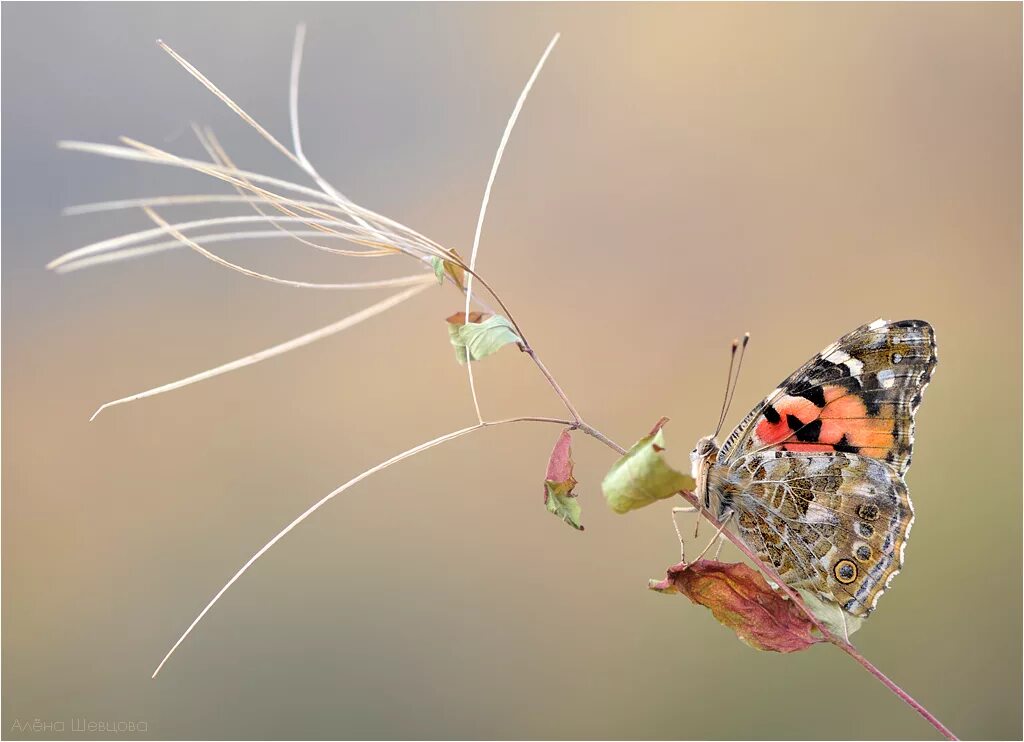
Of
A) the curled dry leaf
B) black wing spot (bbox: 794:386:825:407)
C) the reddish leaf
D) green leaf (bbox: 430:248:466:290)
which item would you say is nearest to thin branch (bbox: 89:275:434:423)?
green leaf (bbox: 430:248:466:290)

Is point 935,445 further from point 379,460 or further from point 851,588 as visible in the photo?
point 851,588

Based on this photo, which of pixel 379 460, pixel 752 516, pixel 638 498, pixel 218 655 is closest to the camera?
pixel 638 498

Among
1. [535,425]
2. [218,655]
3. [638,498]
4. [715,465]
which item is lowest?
[218,655]

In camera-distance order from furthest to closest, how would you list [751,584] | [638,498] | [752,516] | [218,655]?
[218,655], [752,516], [751,584], [638,498]

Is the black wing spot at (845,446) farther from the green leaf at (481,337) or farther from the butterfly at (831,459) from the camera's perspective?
the green leaf at (481,337)

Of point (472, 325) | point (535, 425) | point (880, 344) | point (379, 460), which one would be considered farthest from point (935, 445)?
point (472, 325)

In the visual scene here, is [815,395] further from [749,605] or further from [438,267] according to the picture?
[438,267]

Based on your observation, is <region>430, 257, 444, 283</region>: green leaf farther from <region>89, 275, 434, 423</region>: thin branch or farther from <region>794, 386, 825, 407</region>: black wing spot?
<region>794, 386, 825, 407</region>: black wing spot
